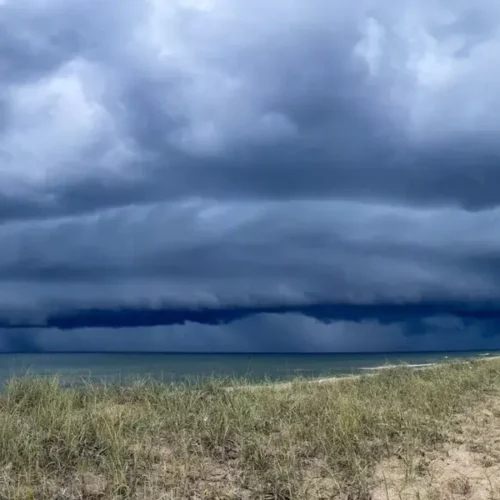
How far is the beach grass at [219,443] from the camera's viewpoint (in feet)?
25.9

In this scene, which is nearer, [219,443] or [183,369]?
[219,443]

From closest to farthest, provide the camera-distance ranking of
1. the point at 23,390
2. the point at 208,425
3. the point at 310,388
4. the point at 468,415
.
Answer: the point at 208,425 → the point at 468,415 → the point at 23,390 → the point at 310,388

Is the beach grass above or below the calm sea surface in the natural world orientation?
above

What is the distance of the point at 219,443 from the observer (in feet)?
31.1

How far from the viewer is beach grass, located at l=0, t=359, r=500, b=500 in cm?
789

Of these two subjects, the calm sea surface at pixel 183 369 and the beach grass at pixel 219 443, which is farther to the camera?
the calm sea surface at pixel 183 369

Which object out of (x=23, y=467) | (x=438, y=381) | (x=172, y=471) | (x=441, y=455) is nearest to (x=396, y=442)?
(x=441, y=455)

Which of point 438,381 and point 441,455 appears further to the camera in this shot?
point 438,381

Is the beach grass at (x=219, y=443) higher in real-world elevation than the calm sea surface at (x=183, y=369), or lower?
higher

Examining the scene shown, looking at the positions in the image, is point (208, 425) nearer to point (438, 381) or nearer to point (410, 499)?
point (410, 499)

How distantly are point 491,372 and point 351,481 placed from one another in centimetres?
1279

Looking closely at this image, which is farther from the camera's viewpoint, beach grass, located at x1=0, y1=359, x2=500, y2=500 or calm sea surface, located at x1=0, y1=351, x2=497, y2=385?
calm sea surface, located at x1=0, y1=351, x2=497, y2=385

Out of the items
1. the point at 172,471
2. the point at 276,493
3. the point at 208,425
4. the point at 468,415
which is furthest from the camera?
the point at 468,415

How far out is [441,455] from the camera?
925 cm
